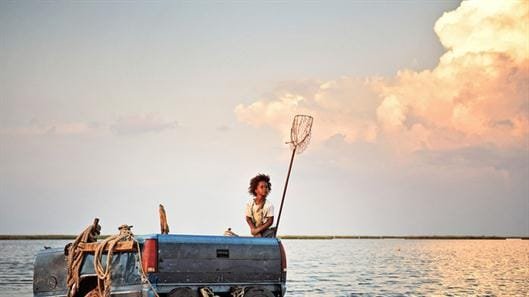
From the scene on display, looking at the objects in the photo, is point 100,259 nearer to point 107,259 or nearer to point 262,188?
point 107,259

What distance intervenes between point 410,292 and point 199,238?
74.0 ft

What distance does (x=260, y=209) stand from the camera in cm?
1272

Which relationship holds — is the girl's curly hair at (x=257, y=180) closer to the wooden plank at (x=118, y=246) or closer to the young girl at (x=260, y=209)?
the young girl at (x=260, y=209)

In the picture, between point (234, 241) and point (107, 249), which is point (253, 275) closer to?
point (234, 241)

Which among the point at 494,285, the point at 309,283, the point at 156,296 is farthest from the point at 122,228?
the point at 494,285

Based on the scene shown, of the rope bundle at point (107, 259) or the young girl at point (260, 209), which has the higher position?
the young girl at point (260, 209)

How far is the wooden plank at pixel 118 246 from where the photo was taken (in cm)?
1072

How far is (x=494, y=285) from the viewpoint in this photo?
123 ft

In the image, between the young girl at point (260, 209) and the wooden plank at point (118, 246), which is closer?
the wooden plank at point (118, 246)

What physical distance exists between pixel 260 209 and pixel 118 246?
2.54 m

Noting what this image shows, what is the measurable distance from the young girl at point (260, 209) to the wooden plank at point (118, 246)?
234 centimetres

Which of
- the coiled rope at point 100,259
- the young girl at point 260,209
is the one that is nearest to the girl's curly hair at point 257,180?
the young girl at point 260,209

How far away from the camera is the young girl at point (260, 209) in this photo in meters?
12.6

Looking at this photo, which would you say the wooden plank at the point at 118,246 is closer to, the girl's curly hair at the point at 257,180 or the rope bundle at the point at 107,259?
the rope bundle at the point at 107,259
